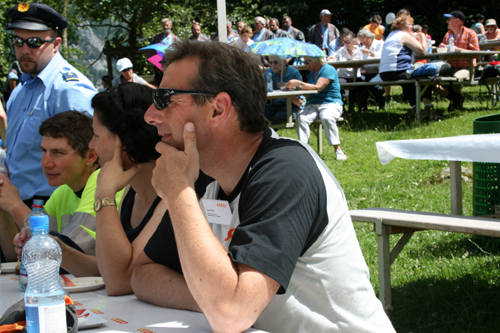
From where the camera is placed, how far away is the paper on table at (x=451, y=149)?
2.64 m

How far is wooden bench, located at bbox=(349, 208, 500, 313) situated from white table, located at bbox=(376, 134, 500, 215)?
0.36m

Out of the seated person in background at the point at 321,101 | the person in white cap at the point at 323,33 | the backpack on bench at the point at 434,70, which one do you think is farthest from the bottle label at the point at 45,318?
the person in white cap at the point at 323,33

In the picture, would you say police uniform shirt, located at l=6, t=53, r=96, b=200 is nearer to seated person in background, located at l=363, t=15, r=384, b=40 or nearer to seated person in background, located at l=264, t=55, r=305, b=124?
seated person in background, located at l=264, t=55, r=305, b=124

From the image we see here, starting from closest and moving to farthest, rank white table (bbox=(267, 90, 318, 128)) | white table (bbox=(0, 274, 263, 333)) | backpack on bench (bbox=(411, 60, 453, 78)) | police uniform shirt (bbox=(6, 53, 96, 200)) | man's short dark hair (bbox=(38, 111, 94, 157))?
1. white table (bbox=(0, 274, 263, 333))
2. man's short dark hair (bbox=(38, 111, 94, 157))
3. police uniform shirt (bbox=(6, 53, 96, 200))
4. white table (bbox=(267, 90, 318, 128))
5. backpack on bench (bbox=(411, 60, 453, 78))

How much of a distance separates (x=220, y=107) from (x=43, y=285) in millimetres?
771

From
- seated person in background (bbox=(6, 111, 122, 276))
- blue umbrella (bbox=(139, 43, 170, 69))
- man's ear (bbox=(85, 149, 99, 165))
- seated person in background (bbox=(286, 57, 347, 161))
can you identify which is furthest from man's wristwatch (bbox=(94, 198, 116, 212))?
blue umbrella (bbox=(139, 43, 170, 69))

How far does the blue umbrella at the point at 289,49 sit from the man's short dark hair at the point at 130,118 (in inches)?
247

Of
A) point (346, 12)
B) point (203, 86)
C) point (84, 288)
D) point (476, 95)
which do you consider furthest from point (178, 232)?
point (346, 12)

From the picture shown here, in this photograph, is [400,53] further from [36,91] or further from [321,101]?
[36,91]

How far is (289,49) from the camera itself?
9.05 meters

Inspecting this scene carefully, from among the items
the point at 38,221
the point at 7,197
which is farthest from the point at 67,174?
the point at 38,221

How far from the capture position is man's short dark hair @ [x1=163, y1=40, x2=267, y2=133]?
1.71 meters

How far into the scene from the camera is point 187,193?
5.11ft

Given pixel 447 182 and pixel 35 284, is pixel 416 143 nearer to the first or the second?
pixel 35 284
